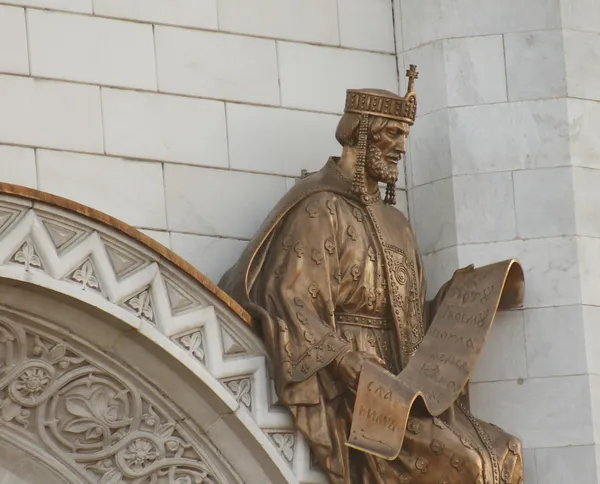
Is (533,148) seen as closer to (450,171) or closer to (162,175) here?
(450,171)

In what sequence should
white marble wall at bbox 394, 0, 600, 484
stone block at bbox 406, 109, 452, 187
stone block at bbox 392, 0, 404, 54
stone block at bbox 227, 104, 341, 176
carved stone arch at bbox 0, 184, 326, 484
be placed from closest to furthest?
carved stone arch at bbox 0, 184, 326, 484, white marble wall at bbox 394, 0, 600, 484, stone block at bbox 227, 104, 341, 176, stone block at bbox 406, 109, 452, 187, stone block at bbox 392, 0, 404, 54

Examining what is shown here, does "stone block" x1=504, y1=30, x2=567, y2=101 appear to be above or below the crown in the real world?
above

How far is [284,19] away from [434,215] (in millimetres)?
869

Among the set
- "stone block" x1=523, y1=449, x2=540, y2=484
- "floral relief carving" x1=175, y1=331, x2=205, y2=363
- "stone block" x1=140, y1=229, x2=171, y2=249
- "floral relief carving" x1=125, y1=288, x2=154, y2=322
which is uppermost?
"stone block" x1=140, y1=229, x2=171, y2=249

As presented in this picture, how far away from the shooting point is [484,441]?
886cm

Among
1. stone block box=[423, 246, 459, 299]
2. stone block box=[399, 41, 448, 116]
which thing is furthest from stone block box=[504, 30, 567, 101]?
stone block box=[423, 246, 459, 299]

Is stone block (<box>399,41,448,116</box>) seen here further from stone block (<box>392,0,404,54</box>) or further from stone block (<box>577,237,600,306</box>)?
stone block (<box>577,237,600,306</box>)

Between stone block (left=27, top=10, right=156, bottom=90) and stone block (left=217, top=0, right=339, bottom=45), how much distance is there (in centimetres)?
36

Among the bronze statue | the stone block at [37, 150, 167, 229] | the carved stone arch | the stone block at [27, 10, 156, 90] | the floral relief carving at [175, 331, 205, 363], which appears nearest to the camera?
the carved stone arch

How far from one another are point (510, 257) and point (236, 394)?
1.22 m

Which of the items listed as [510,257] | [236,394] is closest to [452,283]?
[510,257]

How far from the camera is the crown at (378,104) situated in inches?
352

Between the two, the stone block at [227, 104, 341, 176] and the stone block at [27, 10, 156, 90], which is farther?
the stone block at [227, 104, 341, 176]

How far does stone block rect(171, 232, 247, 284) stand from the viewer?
898 cm
